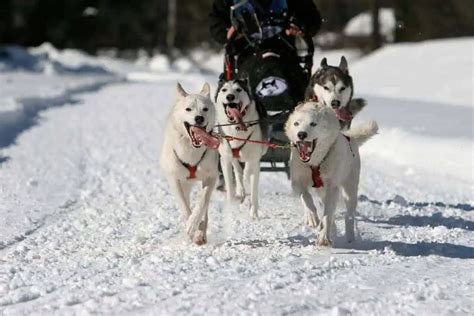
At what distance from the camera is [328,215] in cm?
480

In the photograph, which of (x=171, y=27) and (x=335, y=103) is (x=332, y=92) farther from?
(x=171, y=27)

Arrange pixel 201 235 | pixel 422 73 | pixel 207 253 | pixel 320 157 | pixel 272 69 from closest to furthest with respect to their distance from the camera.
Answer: pixel 207 253
pixel 320 157
pixel 201 235
pixel 272 69
pixel 422 73

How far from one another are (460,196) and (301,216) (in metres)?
1.63

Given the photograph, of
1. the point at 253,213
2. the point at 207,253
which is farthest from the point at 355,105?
the point at 207,253

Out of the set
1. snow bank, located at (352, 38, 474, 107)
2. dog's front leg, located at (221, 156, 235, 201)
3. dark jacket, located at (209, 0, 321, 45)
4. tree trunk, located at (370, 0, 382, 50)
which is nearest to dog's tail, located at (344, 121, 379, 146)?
dog's front leg, located at (221, 156, 235, 201)

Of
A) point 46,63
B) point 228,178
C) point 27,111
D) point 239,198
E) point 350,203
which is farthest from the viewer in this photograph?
point 46,63

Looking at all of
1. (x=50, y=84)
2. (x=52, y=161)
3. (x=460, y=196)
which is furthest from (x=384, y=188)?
(x=50, y=84)

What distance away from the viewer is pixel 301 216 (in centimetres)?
593

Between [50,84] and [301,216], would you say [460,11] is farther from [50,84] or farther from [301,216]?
[301,216]

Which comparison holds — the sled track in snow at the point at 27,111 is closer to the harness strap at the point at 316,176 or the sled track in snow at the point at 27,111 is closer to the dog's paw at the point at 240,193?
the dog's paw at the point at 240,193

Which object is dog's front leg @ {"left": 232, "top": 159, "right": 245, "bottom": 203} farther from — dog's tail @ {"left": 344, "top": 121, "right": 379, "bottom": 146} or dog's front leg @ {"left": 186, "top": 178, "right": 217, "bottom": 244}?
dog's front leg @ {"left": 186, "top": 178, "right": 217, "bottom": 244}

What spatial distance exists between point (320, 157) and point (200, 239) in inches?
31.1

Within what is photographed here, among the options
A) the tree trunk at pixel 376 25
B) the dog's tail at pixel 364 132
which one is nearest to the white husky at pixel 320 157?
the dog's tail at pixel 364 132

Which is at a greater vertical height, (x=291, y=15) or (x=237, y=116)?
(x=291, y=15)
